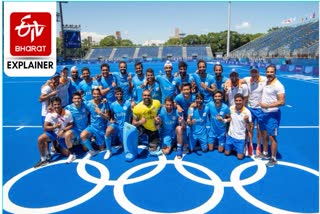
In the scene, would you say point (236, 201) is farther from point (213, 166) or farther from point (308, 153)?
point (308, 153)

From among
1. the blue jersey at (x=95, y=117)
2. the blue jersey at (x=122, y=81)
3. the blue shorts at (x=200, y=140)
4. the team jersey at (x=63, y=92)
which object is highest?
the blue jersey at (x=122, y=81)

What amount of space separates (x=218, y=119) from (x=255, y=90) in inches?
38.8

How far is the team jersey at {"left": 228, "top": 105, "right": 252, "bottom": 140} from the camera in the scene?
5.41 metres

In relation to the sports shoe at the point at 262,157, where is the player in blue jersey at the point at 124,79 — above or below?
above

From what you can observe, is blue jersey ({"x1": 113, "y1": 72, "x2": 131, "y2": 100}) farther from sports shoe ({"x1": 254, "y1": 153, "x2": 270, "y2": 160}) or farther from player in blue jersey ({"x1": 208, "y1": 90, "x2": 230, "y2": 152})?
sports shoe ({"x1": 254, "y1": 153, "x2": 270, "y2": 160})

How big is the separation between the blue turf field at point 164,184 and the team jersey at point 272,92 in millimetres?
1268

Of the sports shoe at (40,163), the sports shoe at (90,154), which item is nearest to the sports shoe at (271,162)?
the sports shoe at (90,154)

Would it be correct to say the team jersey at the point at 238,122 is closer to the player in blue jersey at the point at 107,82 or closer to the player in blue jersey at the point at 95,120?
the player in blue jersey at the point at 95,120

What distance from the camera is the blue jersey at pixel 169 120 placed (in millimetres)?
5703

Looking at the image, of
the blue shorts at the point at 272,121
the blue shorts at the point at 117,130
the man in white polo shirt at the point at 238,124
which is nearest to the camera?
the blue shorts at the point at 272,121

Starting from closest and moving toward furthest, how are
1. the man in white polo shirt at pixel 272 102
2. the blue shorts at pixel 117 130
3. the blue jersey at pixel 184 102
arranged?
the man in white polo shirt at pixel 272 102 → the blue shorts at pixel 117 130 → the blue jersey at pixel 184 102

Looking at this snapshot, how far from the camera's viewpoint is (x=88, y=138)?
5777mm

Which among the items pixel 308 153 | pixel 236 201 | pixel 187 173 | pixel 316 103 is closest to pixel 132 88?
pixel 187 173

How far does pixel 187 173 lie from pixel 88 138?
2.30m
